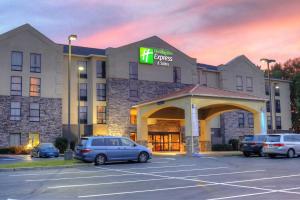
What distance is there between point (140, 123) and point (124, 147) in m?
15.3

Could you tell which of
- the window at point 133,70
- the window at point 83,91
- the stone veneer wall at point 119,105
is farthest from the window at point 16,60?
the window at point 133,70

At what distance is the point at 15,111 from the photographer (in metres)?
41.9

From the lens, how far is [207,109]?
41250 mm

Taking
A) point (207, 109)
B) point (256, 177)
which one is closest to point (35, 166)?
point (256, 177)

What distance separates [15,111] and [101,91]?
9.83 meters

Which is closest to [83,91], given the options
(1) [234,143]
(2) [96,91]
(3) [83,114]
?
(2) [96,91]

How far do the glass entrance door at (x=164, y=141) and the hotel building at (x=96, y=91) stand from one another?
115 millimetres

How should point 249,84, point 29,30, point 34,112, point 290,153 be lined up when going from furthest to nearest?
point 249,84 → point 29,30 → point 34,112 → point 290,153

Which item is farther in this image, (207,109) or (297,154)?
(207,109)

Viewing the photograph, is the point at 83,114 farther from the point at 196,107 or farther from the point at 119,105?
the point at 196,107

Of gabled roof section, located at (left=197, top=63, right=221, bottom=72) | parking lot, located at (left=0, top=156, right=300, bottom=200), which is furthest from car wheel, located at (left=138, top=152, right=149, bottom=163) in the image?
gabled roof section, located at (left=197, top=63, right=221, bottom=72)

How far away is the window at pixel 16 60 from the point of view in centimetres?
4225

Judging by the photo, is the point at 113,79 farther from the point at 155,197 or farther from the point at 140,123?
the point at 155,197

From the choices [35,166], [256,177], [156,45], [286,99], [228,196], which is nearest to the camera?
[228,196]
